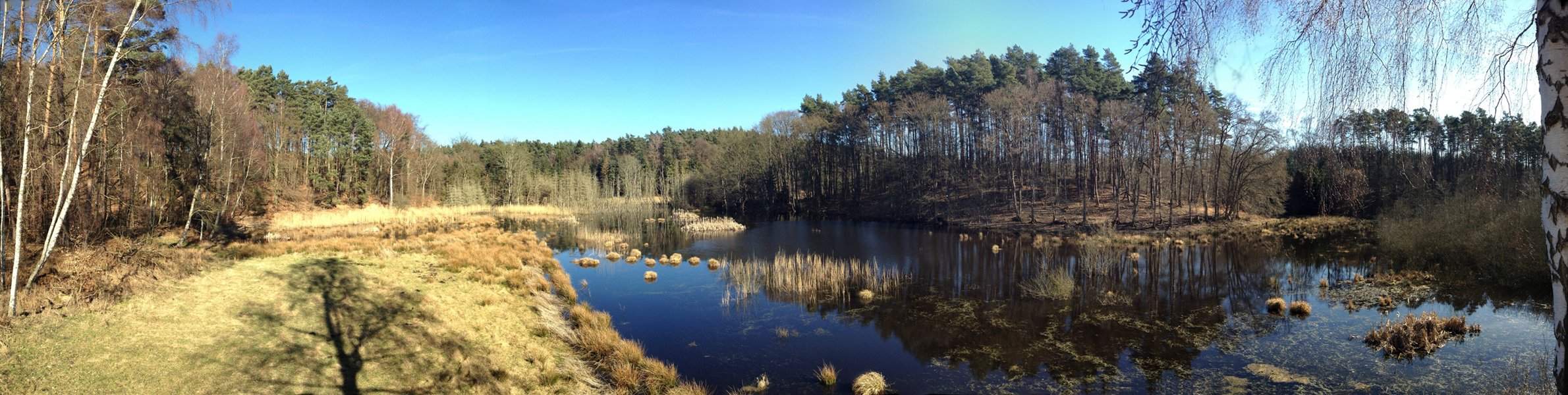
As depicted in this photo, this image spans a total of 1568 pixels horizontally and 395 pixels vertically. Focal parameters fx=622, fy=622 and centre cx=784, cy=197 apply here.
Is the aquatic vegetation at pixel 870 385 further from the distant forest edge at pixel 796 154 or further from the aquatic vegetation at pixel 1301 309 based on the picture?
the aquatic vegetation at pixel 1301 309

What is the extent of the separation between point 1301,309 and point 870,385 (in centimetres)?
1015

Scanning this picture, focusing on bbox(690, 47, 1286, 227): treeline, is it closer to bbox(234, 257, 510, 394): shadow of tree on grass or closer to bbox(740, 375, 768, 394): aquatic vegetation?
bbox(740, 375, 768, 394): aquatic vegetation

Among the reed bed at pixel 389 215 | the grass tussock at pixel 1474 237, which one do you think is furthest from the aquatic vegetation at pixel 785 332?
the reed bed at pixel 389 215

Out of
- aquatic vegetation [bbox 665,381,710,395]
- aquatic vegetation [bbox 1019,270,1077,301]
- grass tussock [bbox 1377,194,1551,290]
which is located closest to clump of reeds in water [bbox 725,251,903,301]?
aquatic vegetation [bbox 1019,270,1077,301]

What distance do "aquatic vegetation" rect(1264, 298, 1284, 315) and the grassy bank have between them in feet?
40.5

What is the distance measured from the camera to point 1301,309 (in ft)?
41.5

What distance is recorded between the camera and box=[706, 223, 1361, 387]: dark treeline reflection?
10281 millimetres

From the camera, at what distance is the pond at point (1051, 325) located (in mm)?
9008

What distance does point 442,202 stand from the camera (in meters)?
49.0

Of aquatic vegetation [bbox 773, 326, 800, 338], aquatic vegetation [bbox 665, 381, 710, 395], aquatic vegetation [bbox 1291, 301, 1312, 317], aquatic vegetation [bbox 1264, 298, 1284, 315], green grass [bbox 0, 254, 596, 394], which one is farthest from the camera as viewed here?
aquatic vegetation [bbox 1264, 298, 1284, 315]

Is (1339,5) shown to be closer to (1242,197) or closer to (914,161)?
(1242,197)

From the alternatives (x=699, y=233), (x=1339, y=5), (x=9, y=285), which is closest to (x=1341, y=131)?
(x=1339, y=5)

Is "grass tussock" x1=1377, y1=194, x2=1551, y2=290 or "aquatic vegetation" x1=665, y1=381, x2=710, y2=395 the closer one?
"aquatic vegetation" x1=665, y1=381, x2=710, y2=395

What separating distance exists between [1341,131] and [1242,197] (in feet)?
116
